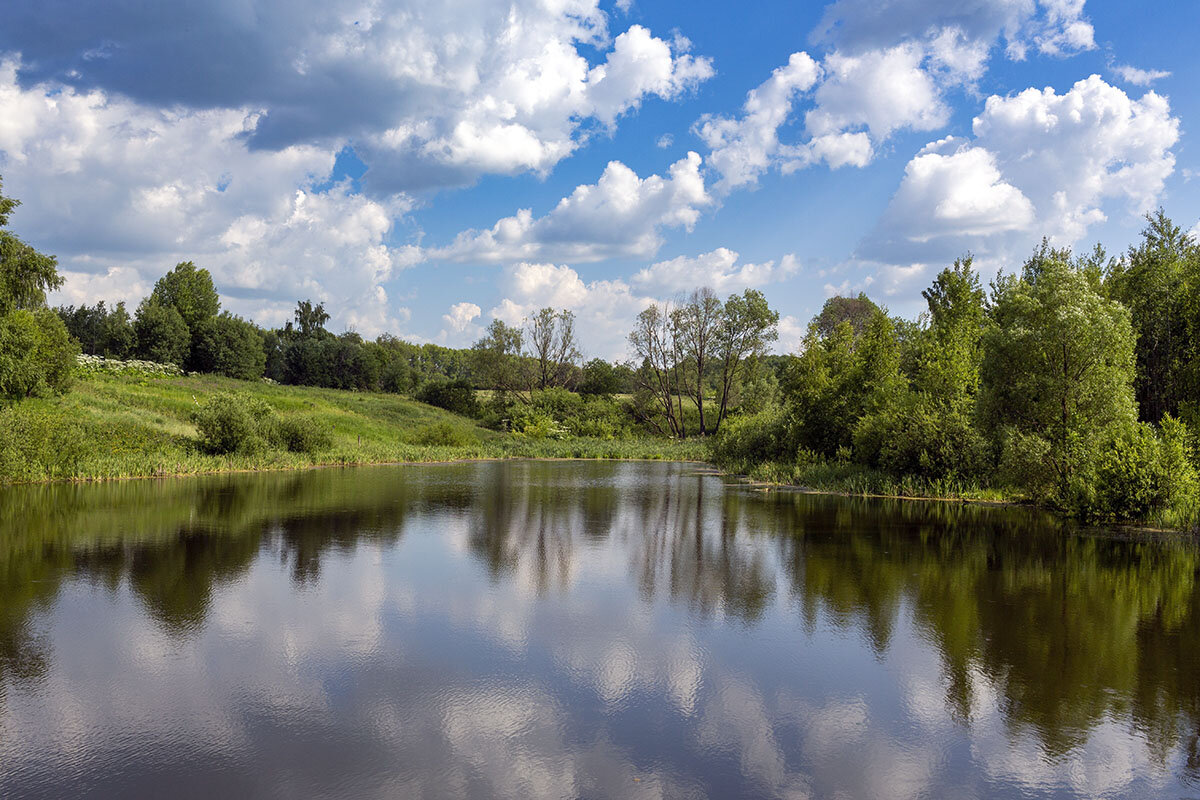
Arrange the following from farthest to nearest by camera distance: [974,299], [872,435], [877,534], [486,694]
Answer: [974,299]
[872,435]
[877,534]
[486,694]

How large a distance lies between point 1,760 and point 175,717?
1.16m

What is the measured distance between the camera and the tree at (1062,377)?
19109mm

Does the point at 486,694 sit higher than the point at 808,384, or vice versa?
the point at 808,384

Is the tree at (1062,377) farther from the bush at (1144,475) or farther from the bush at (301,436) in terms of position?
the bush at (301,436)

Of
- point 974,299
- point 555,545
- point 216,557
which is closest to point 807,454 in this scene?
point 974,299

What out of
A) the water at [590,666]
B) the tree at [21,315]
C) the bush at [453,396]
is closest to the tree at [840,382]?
the water at [590,666]

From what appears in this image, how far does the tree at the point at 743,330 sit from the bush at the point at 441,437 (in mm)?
22432

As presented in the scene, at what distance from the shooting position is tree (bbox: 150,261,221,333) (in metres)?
79.3

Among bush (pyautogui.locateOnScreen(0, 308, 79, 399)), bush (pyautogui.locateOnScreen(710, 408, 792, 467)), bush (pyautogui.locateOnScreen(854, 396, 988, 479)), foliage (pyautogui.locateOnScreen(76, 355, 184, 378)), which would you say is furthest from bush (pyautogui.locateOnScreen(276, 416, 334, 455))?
bush (pyautogui.locateOnScreen(854, 396, 988, 479))

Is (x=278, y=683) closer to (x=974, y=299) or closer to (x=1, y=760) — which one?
(x=1, y=760)

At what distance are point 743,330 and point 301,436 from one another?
39.0 metres

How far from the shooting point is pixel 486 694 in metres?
6.86

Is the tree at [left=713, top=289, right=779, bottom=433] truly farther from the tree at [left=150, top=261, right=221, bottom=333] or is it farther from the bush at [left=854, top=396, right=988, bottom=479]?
the tree at [left=150, top=261, right=221, bottom=333]

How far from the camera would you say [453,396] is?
74.6m
